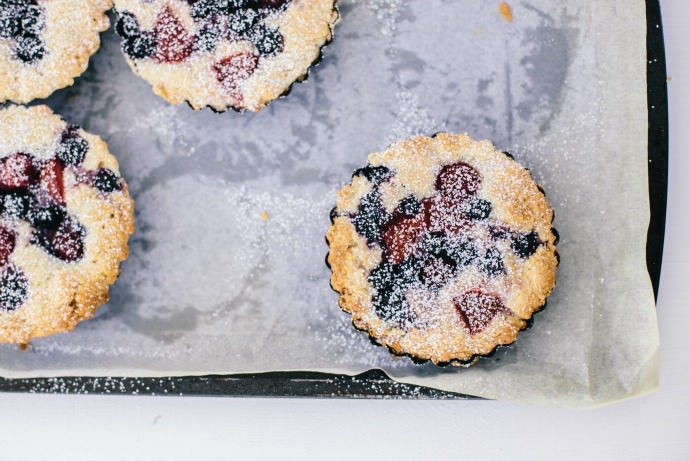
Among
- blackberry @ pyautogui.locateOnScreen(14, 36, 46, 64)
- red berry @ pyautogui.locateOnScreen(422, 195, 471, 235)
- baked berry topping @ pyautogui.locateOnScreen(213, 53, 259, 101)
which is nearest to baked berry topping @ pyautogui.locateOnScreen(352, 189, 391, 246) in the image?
red berry @ pyautogui.locateOnScreen(422, 195, 471, 235)

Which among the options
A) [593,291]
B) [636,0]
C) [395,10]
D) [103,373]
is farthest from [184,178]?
[636,0]

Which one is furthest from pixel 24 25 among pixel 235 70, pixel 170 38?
pixel 235 70

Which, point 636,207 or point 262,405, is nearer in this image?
point 636,207

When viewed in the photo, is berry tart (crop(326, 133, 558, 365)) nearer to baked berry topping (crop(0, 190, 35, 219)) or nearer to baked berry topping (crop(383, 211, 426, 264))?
baked berry topping (crop(383, 211, 426, 264))

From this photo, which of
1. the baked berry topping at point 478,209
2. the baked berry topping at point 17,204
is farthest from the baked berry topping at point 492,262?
the baked berry topping at point 17,204

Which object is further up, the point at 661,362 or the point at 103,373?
the point at 661,362

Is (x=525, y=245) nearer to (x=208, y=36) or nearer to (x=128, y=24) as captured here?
(x=208, y=36)

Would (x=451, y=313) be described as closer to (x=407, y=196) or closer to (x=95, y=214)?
(x=407, y=196)

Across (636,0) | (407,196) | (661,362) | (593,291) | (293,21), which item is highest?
(636,0)
